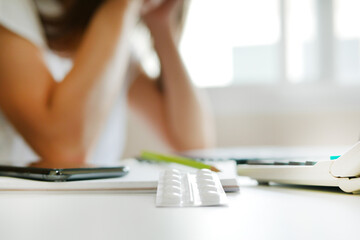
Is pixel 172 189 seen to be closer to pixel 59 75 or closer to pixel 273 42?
pixel 59 75

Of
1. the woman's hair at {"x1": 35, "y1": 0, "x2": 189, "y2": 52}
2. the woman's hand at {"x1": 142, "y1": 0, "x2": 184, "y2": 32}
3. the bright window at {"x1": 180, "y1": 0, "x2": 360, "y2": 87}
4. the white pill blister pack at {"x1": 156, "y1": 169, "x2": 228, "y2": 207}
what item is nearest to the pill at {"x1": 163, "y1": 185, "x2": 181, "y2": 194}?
the white pill blister pack at {"x1": 156, "y1": 169, "x2": 228, "y2": 207}

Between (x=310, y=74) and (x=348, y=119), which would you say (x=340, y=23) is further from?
(x=348, y=119)

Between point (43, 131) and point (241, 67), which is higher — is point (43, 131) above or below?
below

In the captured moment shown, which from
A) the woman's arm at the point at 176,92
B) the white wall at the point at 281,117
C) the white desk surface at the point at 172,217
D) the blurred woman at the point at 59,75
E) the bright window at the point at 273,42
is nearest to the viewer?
the white desk surface at the point at 172,217

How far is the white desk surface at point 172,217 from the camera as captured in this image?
0.62ft

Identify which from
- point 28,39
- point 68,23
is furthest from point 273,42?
point 28,39

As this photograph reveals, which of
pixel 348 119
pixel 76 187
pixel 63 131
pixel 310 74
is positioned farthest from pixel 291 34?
pixel 76 187

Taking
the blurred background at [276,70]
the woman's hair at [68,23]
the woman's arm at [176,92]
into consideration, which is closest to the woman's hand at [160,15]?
the woman's arm at [176,92]

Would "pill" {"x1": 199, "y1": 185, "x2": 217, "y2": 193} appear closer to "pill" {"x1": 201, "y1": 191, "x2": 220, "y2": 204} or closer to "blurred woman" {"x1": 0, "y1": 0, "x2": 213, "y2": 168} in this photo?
"pill" {"x1": 201, "y1": 191, "x2": 220, "y2": 204}

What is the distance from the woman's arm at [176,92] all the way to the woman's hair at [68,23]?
0.22 meters

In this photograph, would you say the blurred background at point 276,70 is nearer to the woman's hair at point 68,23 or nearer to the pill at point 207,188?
the woman's hair at point 68,23

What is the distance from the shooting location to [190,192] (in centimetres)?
28

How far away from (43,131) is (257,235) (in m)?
0.56

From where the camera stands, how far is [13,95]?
2.18ft
